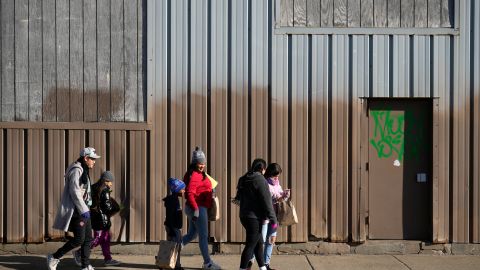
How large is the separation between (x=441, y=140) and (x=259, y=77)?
3030 mm

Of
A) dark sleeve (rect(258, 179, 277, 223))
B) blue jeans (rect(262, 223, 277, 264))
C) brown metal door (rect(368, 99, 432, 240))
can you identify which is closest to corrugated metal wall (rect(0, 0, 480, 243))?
brown metal door (rect(368, 99, 432, 240))

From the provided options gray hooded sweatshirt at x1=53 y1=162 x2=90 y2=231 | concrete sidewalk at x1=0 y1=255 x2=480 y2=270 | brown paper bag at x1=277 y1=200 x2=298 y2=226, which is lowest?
concrete sidewalk at x1=0 y1=255 x2=480 y2=270

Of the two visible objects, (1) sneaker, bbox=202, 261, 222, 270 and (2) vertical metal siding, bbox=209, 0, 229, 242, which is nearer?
(1) sneaker, bbox=202, 261, 222, 270

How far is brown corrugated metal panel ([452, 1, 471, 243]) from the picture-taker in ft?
38.2

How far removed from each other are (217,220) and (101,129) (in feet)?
7.61

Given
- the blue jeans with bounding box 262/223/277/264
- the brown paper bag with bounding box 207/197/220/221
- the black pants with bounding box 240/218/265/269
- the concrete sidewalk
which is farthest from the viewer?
the concrete sidewalk

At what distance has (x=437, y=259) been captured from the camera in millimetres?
11445

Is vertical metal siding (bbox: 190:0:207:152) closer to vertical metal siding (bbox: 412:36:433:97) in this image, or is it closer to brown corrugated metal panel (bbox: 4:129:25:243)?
brown corrugated metal panel (bbox: 4:129:25:243)

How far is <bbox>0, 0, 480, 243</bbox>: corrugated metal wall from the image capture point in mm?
11672

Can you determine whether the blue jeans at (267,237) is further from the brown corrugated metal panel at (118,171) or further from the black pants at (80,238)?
the brown corrugated metal panel at (118,171)

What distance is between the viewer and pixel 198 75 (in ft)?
38.4

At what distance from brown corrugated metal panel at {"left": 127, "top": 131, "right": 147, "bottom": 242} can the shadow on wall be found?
45cm

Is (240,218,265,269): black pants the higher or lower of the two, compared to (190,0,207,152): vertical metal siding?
lower

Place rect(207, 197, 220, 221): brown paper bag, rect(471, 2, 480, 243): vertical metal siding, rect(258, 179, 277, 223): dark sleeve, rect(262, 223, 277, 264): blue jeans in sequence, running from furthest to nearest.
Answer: rect(471, 2, 480, 243): vertical metal siding → rect(207, 197, 220, 221): brown paper bag → rect(262, 223, 277, 264): blue jeans → rect(258, 179, 277, 223): dark sleeve
